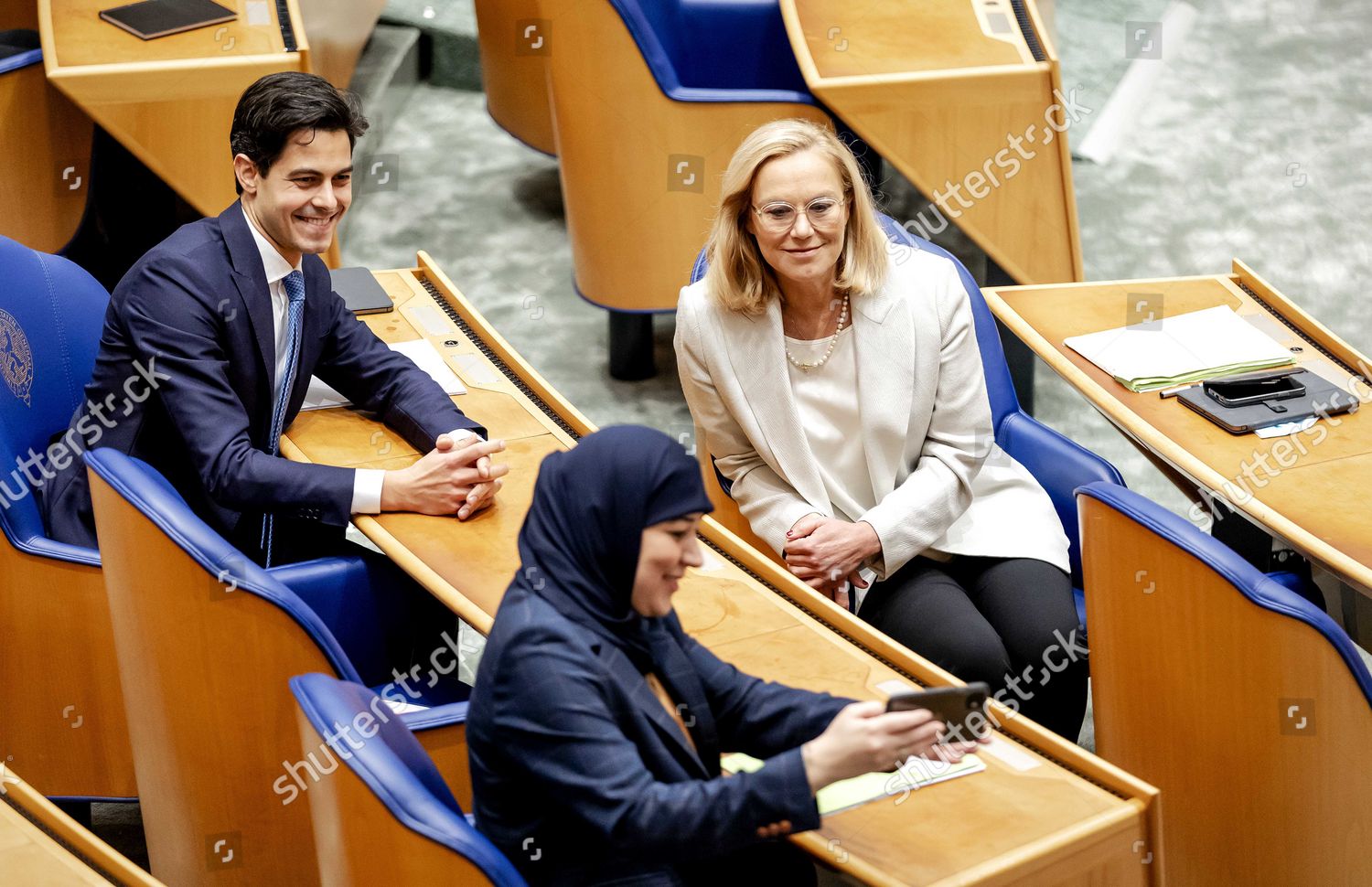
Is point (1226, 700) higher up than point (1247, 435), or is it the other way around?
point (1247, 435)

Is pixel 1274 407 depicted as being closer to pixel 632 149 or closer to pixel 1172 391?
pixel 1172 391

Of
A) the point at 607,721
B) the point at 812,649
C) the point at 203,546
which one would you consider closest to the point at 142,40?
the point at 203,546

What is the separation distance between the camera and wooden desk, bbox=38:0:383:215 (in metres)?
4.12

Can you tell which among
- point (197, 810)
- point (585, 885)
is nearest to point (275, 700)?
point (197, 810)

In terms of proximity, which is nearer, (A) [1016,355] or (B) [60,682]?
(B) [60,682]

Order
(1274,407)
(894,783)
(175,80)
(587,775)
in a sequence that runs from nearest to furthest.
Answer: (587,775) < (894,783) < (1274,407) < (175,80)

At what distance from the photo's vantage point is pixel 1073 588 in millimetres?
3232

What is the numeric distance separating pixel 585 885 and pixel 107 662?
135 centimetres

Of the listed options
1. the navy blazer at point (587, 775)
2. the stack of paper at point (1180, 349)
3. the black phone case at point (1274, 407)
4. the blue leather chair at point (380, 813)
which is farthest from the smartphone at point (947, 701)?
the stack of paper at point (1180, 349)

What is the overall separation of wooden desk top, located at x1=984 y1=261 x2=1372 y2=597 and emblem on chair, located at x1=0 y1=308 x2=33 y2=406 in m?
1.98

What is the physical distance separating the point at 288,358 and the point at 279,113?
47cm

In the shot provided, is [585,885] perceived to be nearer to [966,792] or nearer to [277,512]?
[966,792]

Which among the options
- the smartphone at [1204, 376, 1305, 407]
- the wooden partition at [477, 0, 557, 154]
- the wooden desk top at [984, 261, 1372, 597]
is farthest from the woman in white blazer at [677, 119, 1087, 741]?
the wooden partition at [477, 0, 557, 154]

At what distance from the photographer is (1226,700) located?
2576 millimetres
